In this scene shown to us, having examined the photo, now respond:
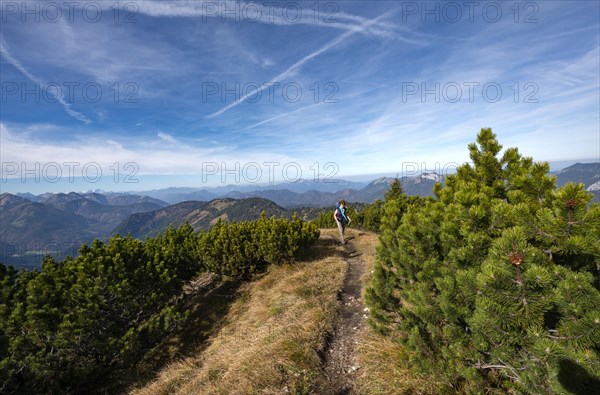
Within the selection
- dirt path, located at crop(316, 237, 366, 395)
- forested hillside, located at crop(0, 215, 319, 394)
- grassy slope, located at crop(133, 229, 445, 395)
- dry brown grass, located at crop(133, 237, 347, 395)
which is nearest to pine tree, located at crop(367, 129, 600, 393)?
grassy slope, located at crop(133, 229, 445, 395)

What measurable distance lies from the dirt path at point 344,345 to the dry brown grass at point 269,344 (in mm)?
253

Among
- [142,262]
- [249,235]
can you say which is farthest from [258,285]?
[142,262]

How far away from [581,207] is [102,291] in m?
11.8

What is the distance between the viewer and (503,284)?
298cm

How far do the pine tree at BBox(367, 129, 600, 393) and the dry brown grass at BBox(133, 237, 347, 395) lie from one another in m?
2.18

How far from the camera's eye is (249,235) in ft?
47.6

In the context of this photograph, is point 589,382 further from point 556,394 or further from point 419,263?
point 419,263

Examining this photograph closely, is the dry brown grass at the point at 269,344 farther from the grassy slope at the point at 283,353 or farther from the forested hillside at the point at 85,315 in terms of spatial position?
the forested hillside at the point at 85,315

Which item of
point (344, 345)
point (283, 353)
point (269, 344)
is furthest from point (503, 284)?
point (269, 344)

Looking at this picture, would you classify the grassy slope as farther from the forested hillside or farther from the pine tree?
the forested hillside

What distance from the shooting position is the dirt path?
223 inches

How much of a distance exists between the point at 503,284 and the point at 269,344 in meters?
5.94

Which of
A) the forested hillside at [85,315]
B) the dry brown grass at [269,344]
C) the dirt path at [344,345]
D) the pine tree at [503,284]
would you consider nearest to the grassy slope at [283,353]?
the dry brown grass at [269,344]

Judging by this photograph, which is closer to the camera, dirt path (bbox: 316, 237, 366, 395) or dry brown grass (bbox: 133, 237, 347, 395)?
dirt path (bbox: 316, 237, 366, 395)
